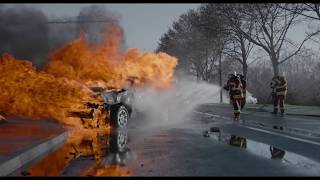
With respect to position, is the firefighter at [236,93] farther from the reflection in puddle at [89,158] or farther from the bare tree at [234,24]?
the bare tree at [234,24]

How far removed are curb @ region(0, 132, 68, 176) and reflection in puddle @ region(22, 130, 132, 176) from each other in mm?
230

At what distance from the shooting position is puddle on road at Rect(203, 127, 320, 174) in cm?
820

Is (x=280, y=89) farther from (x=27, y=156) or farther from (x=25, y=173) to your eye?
(x=25, y=173)

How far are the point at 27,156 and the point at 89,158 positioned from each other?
3.84ft

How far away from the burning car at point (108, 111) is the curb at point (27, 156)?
293cm

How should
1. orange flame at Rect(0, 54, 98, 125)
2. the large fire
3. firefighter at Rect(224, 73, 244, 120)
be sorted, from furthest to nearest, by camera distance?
firefighter at Rect(224, 73, 244, 120) → the large fire → orange flame at Rect(0, 54, 98, 125)

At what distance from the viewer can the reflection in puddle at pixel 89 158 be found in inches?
306

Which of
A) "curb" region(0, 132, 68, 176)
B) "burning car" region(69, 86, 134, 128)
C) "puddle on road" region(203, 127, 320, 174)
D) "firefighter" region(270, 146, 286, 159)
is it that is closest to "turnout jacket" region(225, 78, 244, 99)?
"burning car" region(69, 86, 134, 128)

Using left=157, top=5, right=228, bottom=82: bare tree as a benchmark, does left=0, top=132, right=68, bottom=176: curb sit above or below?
below

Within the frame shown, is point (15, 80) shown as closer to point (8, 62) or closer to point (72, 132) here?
point (8, 62)

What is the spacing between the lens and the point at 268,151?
1009cm

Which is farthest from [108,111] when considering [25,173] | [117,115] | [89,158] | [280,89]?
[280,89]

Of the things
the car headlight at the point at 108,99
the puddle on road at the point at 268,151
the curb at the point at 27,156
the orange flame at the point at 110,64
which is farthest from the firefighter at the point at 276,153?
the orange flame at the point at 110,64

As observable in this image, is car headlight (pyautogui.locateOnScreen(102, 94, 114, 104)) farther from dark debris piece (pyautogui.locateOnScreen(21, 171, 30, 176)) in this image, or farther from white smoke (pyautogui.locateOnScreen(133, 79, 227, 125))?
dark debris piece (pyautogui.locateOnScreen(21, 171, 30, 176))
